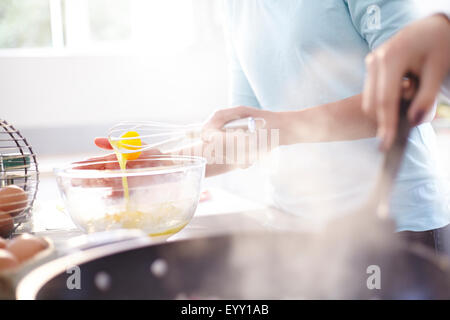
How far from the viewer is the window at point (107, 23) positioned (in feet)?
6.98

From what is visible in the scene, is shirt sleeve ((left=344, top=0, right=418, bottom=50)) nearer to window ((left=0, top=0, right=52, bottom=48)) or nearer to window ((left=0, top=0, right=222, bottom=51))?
window ((left=0, top=0, right=222, bottom=51))

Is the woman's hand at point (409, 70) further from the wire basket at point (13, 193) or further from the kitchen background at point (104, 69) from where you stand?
the kitchen background at point (104, 69)

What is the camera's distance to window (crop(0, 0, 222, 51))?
6.98 ft

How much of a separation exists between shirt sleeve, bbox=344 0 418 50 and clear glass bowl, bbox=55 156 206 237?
1.15 feet

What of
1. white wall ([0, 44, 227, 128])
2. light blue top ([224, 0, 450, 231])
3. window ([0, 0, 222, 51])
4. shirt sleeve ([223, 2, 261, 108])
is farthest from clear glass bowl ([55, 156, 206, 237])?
window ([0, 0, 222, 51])

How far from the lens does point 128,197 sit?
57 centimetres

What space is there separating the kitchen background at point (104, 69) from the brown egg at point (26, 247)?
1.57 m

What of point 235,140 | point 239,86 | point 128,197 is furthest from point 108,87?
point 128,197

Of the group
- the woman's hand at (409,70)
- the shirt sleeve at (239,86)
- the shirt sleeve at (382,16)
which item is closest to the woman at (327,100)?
the shirt sleeve at (382,16)

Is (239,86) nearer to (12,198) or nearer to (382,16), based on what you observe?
(382,16)

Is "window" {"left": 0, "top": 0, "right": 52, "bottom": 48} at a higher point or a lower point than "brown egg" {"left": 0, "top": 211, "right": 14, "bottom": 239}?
higher

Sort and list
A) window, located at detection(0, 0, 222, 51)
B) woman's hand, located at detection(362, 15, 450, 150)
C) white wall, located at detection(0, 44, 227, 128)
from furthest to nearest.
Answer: window, located at detection(0, 0, 222, 51) < white wall, located at detection(0, 44, 227, 128) < woman's hand, located at detection(362, 15, 450, 150)
